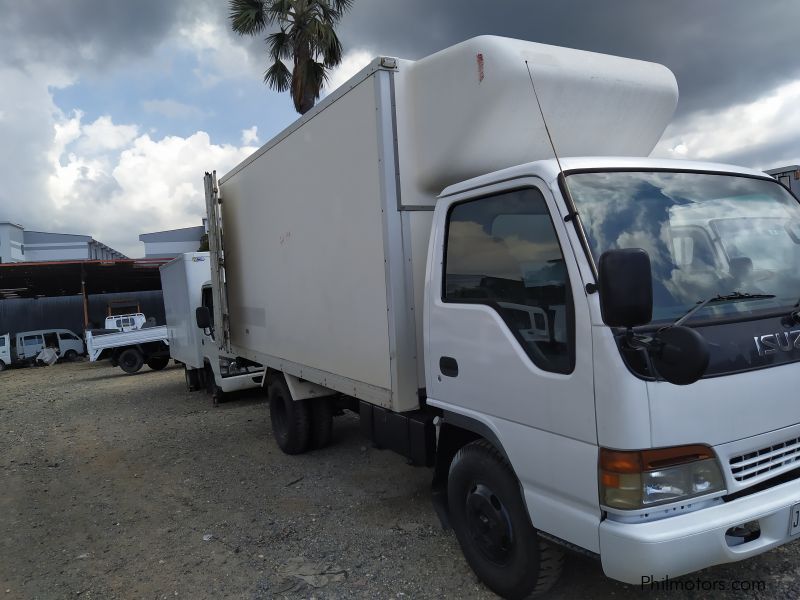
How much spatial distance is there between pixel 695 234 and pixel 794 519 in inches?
51.8

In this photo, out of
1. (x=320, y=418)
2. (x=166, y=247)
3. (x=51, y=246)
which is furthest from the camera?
(x=166, y=247)

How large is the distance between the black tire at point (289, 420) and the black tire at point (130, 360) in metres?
12.9

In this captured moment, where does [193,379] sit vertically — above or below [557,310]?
below

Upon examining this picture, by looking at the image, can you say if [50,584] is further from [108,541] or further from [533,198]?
[533,198]

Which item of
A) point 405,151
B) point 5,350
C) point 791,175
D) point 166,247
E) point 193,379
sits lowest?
point 193,379

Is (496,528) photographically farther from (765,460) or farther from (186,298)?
(186,298)

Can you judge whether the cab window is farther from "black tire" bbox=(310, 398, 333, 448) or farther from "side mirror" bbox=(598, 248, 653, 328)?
"black tire" bbox=(310, 398, 333, 448)

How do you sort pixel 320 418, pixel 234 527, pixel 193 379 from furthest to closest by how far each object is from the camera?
pixel 193 379 < pixel 320 418 < pixel 234 527

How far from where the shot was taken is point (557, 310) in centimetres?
263

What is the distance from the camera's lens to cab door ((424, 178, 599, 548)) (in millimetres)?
2502

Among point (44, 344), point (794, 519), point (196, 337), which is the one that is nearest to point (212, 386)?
point (196, 337)

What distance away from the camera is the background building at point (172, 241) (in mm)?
44188

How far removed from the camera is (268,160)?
230 inches

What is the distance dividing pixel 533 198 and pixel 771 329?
120 centimetres
